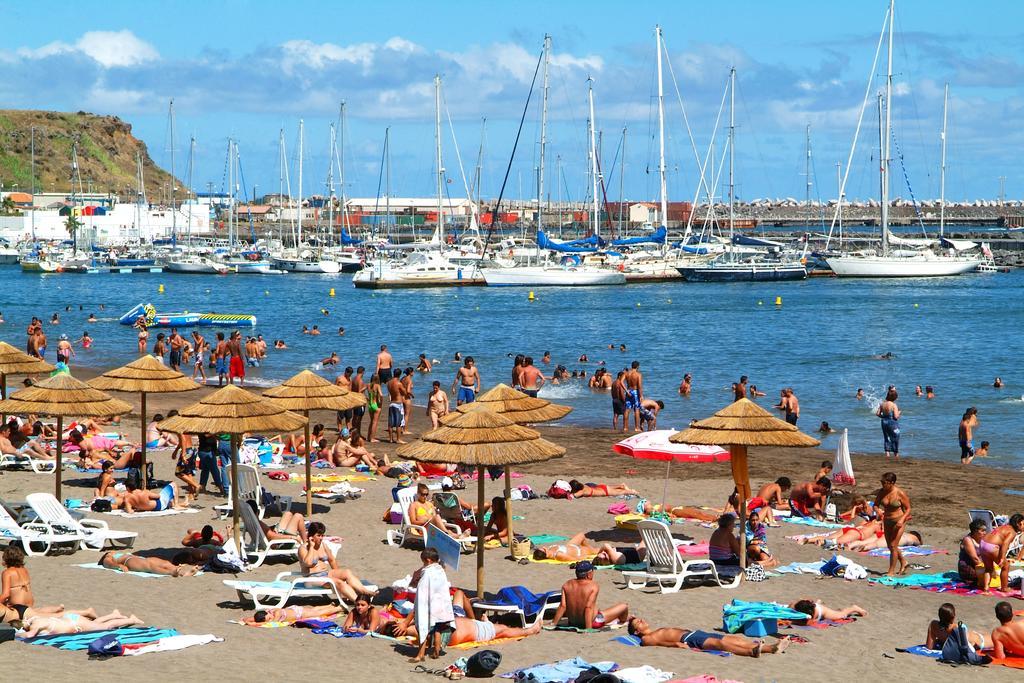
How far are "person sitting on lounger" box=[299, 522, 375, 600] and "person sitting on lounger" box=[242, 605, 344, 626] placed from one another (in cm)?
21

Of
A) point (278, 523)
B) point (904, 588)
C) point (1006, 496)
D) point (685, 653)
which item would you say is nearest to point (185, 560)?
point (278, 523)

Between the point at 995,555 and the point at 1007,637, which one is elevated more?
the point at 995,555

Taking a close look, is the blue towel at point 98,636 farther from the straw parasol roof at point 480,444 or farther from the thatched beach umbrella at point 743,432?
the thatched beach umbrella at point 743,432

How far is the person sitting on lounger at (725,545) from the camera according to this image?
1309cm

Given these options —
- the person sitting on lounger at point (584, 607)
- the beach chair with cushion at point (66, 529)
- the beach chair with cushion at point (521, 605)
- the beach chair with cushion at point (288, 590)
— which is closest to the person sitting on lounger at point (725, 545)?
the person sitting on lounger at point (584, 607)

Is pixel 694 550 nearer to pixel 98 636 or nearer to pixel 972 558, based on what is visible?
pixel 972 558

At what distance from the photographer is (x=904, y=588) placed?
12906 millimetres

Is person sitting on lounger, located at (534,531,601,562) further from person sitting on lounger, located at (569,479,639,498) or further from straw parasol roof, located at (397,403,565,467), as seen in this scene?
person sitting on lounger, located at (569,479,639,498)

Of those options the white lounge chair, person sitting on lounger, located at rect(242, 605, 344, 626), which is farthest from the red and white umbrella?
person sitting on lounger, located at rect(242, 605, 344, 626)

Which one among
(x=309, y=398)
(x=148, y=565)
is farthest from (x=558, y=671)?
(x=309, y=398)

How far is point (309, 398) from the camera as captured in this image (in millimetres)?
15883

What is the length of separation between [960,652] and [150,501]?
1006cm

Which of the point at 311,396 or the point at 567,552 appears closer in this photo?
the point at 567,552

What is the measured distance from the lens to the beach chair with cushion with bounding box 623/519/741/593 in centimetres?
1272
